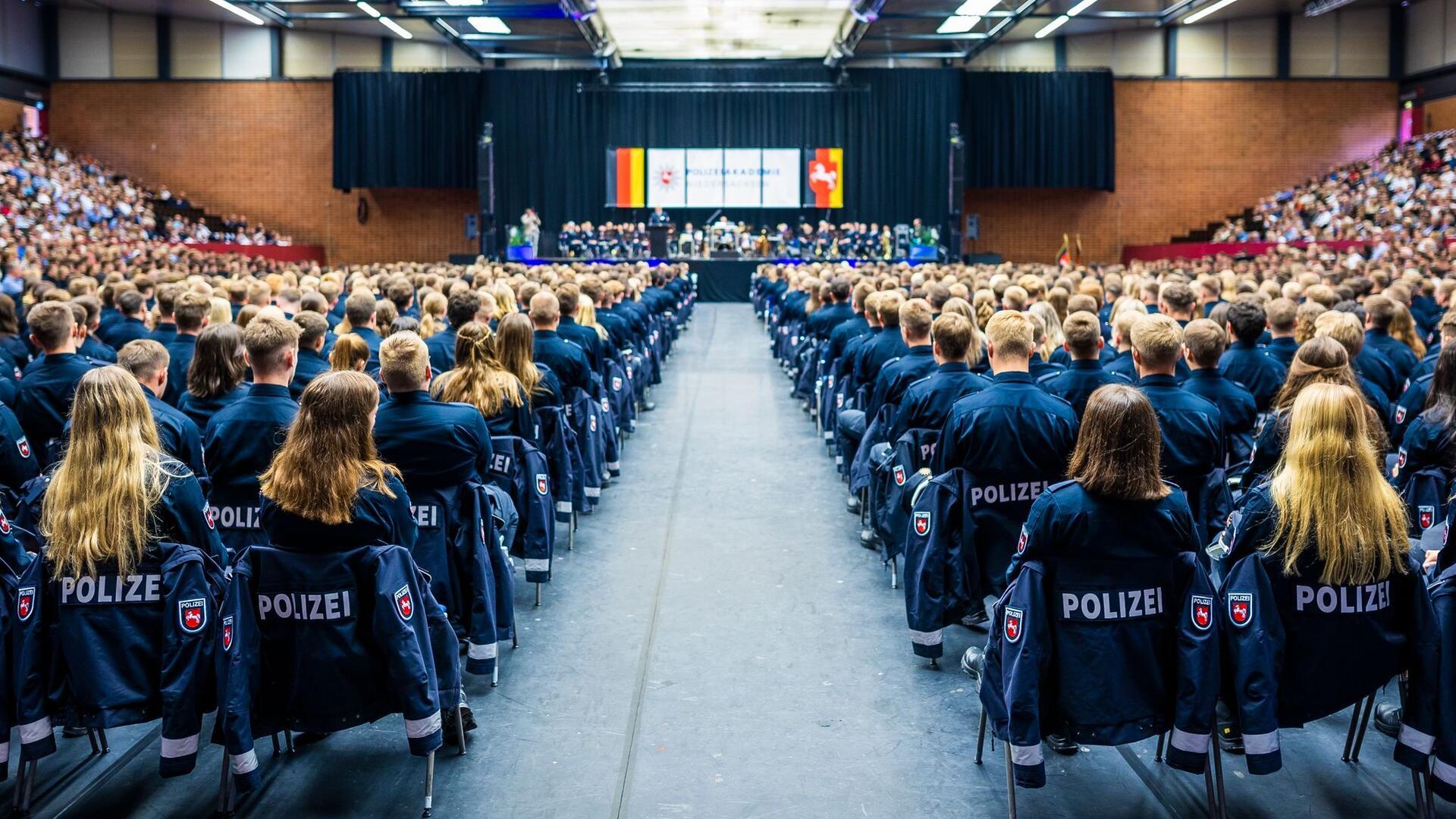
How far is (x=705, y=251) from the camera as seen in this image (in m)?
25.5

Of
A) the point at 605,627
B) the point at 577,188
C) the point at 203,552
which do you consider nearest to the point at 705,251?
the point at 577,188

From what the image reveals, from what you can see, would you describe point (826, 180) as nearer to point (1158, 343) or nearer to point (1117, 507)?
point (1158, 343)

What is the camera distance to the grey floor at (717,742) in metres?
3.57

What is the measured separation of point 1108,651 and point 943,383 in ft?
6.55

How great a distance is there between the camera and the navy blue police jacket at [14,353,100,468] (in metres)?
4.95

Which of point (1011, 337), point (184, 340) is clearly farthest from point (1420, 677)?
point (184, 340)

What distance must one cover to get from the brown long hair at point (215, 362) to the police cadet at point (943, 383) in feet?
8.62

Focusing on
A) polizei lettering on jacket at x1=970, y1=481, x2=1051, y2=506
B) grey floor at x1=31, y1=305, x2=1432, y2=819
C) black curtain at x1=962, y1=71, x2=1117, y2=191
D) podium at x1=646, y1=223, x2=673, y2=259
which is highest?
black curtain at x1=962, y1=71, x2=1117, y2=191

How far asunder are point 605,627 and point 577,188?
74.1 feet

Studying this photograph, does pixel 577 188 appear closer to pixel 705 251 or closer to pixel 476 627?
pixel 705 251

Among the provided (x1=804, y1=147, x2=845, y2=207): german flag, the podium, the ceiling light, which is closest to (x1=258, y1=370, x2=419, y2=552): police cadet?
the podium

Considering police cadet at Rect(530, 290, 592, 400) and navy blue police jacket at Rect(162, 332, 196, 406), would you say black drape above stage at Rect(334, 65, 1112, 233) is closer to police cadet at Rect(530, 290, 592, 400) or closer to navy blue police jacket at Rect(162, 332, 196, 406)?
police cadet at Rect(530, 290, 592, 400)

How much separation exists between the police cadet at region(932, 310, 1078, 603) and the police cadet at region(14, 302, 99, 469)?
347 centimetres

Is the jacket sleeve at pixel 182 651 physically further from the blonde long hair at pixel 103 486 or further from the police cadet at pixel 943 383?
the police cadet at pixel 943 383
